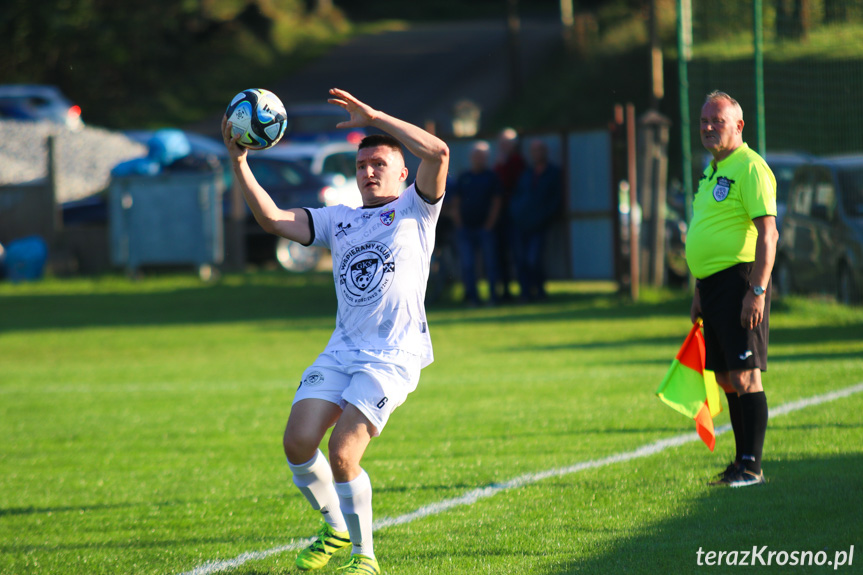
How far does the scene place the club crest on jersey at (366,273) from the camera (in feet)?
15.8

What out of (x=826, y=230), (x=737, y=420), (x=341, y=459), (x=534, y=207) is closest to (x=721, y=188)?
(x=737, y=420)

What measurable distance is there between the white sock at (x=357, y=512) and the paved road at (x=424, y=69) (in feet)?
102

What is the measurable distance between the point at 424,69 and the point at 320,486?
41509 mm

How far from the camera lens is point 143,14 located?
151 feet

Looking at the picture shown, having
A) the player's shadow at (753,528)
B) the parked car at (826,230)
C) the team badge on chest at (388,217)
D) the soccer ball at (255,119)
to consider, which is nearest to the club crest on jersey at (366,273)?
the team badge on chest at (388,217)

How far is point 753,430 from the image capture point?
575 cm

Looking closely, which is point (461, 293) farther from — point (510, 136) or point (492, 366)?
point (492, 366)

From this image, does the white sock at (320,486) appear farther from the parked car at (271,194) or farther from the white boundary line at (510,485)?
the parked car at (271,194)

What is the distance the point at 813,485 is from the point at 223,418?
4806 millimetres

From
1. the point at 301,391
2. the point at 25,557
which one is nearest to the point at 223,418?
the point at 25,557

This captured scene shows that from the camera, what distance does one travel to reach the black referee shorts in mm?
5715

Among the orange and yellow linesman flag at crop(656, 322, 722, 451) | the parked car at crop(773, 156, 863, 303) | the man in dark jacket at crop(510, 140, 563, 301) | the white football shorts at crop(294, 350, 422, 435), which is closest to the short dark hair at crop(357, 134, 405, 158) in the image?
the white football shorts at crop(294, 350, 422, 435)

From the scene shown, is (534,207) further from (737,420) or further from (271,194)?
(737,420)

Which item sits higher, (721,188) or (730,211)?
(721,188)
